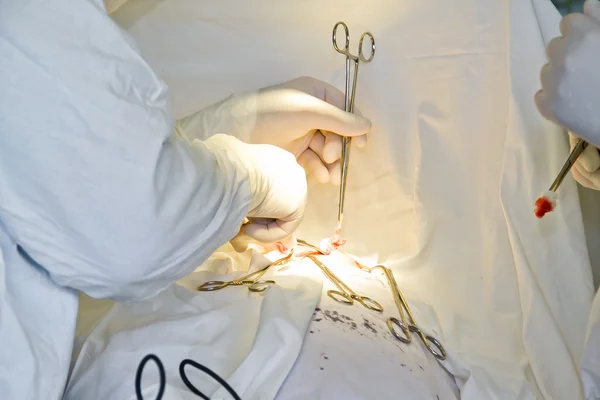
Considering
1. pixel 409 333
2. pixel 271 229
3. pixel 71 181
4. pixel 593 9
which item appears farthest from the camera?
pixel 271 229

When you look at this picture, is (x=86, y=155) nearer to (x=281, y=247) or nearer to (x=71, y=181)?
(x=71, y=181)

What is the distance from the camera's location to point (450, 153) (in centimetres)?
101

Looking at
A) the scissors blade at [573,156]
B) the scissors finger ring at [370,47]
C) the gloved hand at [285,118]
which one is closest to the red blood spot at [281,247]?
the gloved hand at [285,118]

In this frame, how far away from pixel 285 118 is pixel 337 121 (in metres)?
0.08

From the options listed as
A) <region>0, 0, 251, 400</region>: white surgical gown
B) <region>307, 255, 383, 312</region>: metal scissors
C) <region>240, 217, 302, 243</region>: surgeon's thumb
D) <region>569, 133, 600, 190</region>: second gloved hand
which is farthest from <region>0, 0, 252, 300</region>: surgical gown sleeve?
<region>569, 133, 600, 190</region>: second gloved hand

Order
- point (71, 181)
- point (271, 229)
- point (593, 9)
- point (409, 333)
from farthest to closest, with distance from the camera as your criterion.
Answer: point (271, 229), point (409, 333), point (593, 9), point (71, 181)

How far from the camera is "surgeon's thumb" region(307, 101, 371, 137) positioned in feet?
3.22

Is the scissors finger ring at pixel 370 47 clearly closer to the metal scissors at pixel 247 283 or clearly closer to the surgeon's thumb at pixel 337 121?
the surgeon's thumb at pixel 337 121

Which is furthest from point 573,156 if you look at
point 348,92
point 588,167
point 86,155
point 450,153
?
point 86,155

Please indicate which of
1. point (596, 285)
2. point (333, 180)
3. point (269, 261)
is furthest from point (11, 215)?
point (596, 285)

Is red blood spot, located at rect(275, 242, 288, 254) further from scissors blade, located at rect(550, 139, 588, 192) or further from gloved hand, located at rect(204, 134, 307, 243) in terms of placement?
scissors blade, located at rect(550, 139, 588, 192)

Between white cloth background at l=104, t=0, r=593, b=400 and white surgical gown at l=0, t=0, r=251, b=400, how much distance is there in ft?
1.41

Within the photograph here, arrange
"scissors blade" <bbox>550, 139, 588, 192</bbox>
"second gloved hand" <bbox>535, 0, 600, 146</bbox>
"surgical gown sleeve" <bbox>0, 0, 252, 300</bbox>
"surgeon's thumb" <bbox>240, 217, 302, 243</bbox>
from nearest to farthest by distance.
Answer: "surgical gown sleeve" <bbox>0, 0, 252, 300</bbox>
"second gloved hand" <bbox>535, 0, 600, 146</bbox>
"scissors blade" <bbox>550, 139, 588, 192</bbox>
"surgeon's thumb" <bbox>240, 217, 302, 243</bbox>

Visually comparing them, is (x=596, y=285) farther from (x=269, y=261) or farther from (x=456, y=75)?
(x=269, y=261)
